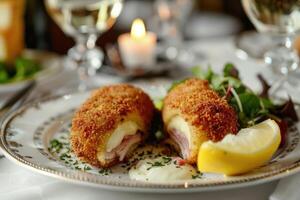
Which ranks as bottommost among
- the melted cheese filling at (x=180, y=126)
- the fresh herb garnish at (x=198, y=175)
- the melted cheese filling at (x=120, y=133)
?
the fresh herb garnish at (x=198, y=175)

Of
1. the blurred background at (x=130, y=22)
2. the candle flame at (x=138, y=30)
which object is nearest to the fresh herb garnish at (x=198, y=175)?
the candle flame at (x=138, y=30)

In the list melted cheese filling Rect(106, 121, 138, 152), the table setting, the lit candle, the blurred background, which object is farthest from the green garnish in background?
melted cheese filling Rect(106, 121, 138, 152)

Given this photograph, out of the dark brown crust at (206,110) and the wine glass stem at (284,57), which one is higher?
the dark brown crust at (206,110)

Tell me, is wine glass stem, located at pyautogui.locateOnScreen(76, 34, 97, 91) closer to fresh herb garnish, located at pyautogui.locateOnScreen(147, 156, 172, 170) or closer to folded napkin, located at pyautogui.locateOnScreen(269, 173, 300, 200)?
fresh herb garnish, located at pyautogui.locateOnScreen(147, 156, 172, 170)

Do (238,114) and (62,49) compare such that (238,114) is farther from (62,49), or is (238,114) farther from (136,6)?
(136,6)

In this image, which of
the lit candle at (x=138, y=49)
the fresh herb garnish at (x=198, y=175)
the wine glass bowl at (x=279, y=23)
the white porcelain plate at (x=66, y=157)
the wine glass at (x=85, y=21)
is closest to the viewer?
the white porcelain plate at (x=66, y=157)

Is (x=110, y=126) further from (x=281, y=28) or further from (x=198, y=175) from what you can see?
(x=281, y=28)

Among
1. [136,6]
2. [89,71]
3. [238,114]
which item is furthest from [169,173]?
[136,6]

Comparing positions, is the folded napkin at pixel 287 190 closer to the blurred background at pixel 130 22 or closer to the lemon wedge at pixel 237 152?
the lemon wedge at pixel 237 152
